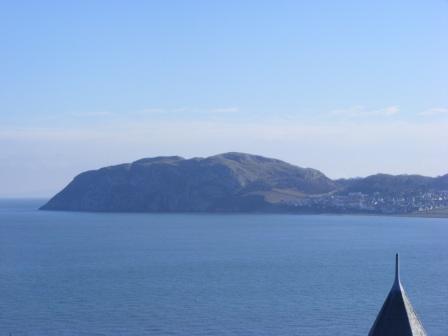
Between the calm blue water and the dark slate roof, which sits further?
the calm blue water

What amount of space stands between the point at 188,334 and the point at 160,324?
277 cm

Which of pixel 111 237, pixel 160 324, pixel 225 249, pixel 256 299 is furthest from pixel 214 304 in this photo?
pixel 111 237

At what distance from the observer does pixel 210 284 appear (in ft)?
190

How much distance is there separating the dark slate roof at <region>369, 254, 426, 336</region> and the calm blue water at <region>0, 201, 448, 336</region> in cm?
2602

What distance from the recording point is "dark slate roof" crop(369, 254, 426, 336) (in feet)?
45.7

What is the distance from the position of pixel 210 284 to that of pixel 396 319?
4448 cm

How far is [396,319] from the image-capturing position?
14055mm

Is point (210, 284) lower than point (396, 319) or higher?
lower

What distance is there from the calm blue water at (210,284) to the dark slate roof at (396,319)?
26.0 metres

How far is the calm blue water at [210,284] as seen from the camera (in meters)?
42.2

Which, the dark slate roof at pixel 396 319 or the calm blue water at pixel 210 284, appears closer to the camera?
the dark slate roof at pixel 396 319

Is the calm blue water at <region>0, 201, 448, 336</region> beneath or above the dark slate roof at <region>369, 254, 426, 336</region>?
beneath

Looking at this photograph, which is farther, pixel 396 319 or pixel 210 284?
pixel 210 284

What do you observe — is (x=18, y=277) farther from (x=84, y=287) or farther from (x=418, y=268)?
(x=418, y=268)
